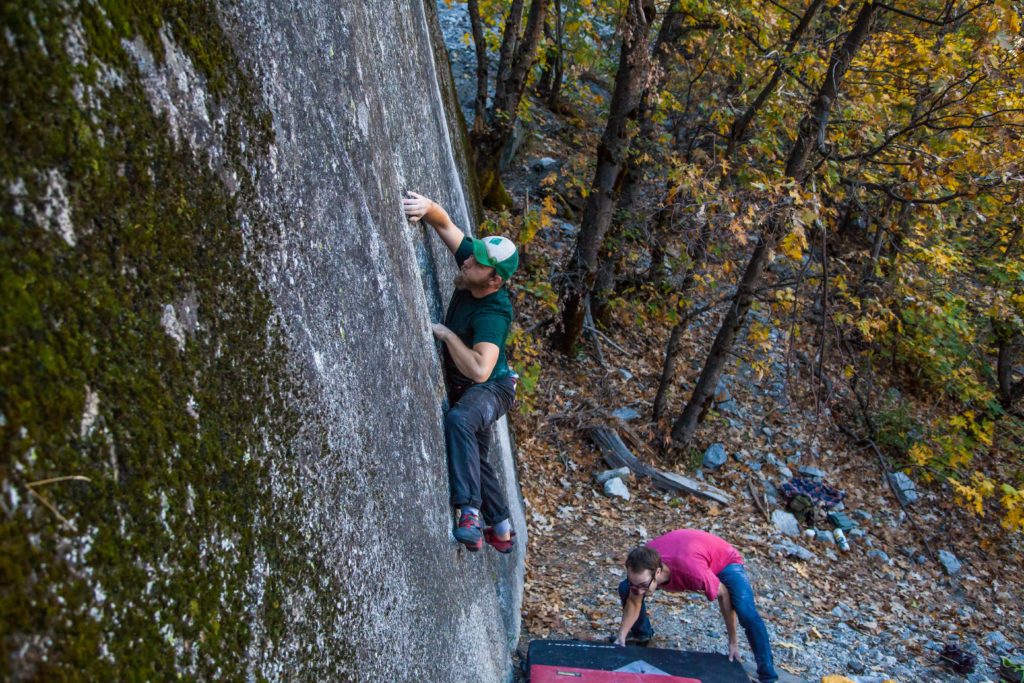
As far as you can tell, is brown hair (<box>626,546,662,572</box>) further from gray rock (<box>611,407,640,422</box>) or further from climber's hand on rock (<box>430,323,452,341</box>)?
gray rock (<box>611,407,640,422</box>)

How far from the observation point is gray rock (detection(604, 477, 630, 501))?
29.5 ft

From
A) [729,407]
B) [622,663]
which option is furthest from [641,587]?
[729,407]

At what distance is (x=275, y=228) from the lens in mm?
2016

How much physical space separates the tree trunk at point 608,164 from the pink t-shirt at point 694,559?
15.3 ft

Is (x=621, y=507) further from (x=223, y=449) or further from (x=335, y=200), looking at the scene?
(x=223, y=449)

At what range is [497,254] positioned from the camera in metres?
3.92

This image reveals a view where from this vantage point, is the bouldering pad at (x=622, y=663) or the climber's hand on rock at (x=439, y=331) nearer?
the climber's hand on rock at (x=439, y=331)

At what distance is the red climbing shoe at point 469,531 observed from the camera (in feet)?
12.2

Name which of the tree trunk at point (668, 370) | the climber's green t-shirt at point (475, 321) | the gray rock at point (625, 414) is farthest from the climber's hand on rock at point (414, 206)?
the gray rock at point (625, 414)

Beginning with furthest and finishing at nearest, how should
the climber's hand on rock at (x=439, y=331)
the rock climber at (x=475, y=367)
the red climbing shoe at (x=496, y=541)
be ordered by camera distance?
the red climbing shoe at (x=496, y=541), the climber's hand on rock at (x=439, y=331), the rock climber at (x=475, y=367)

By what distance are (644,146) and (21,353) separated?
11.3 m

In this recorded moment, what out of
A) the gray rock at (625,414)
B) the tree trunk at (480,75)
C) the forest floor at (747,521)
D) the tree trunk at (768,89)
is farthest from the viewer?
the gray rock at (625,414)

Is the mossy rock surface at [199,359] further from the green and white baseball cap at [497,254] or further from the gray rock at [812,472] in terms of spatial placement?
the gray rock at [812,472]

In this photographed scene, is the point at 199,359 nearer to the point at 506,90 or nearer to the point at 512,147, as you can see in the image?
the point at 506,90
